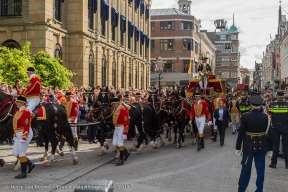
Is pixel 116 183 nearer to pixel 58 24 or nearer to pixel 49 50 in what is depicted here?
pixel 49 50

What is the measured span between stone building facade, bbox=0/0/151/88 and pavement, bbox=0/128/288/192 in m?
11.5

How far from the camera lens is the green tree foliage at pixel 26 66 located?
18.8 meters

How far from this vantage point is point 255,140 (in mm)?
8203

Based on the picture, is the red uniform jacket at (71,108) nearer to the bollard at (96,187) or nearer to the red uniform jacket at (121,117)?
the red uniform jacket at (121,117)

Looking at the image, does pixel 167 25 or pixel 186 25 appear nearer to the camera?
pixel 167 25

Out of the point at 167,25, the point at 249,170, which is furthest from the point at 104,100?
the point at 167,25

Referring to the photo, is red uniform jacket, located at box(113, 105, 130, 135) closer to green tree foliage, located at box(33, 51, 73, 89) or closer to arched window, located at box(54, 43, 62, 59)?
green tree foliage, located at box(33, 51, 73, 89)

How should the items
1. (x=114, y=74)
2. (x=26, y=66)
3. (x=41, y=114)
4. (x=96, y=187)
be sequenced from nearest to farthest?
(x=96, y=187) → (x=41, y=114) → (x=26, y=66) → (x=114, y=74)

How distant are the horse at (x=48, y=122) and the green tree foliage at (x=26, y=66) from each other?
246 inches

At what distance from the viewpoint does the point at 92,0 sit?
30.3m

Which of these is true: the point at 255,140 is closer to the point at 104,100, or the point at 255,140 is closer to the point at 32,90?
the point at 32,90

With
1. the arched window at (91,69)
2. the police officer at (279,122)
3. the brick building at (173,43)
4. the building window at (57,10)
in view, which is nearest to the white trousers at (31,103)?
the police officer at (279,122)

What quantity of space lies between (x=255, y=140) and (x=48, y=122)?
5932 mm

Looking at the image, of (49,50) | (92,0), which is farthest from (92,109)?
(92,0)
